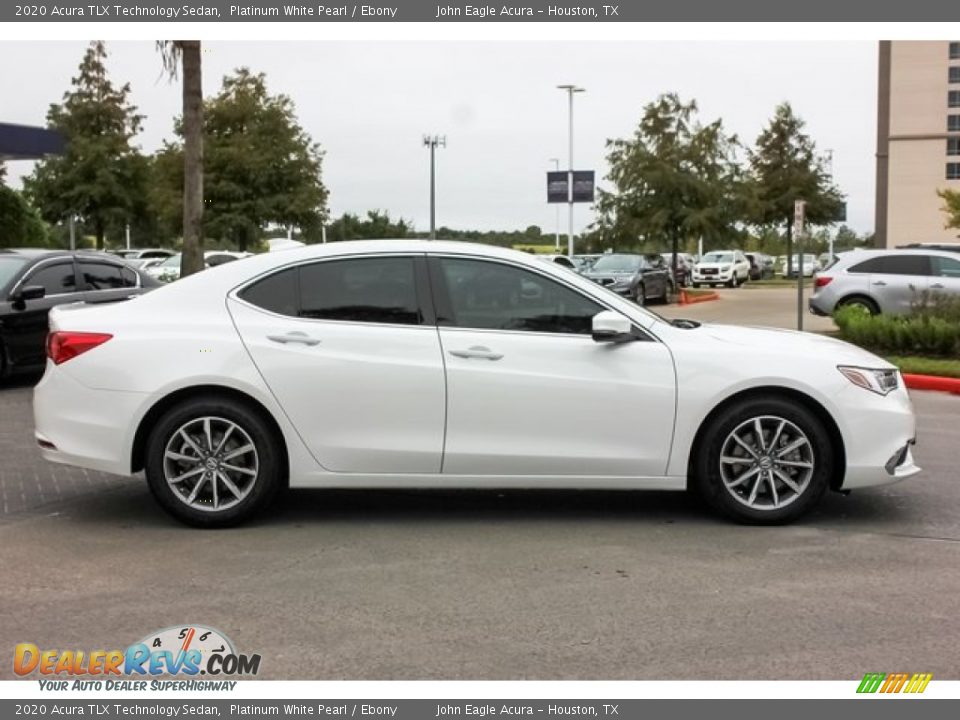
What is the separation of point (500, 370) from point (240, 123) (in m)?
36.3

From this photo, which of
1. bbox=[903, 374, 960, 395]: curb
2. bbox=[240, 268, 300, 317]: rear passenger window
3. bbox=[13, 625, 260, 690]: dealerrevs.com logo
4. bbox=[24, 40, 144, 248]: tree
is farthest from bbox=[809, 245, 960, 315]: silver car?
bbox=[24, 40, 144, 248]: tree

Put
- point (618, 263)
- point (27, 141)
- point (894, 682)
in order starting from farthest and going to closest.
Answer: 1. point (618, 263)
2. point (27, 141)
3. point (894, 682)

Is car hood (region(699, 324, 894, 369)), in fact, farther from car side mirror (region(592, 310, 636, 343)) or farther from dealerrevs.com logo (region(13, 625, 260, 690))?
dealerrevs.com logo (region(13, 625, 260, 690))

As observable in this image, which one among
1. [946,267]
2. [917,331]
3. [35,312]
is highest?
[946,267]

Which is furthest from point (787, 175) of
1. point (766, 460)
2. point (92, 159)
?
point (766, 460)

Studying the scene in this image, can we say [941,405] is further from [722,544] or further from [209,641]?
[209,641]

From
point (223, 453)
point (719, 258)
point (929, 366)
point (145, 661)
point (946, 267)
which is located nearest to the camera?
point (145, 661)

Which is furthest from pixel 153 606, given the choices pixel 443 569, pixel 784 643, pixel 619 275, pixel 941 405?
pixel 619 275

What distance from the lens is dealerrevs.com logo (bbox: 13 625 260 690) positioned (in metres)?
4.07

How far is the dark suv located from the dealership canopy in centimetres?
1678

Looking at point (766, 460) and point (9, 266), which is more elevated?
point (9, 266)

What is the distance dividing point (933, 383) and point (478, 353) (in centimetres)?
879

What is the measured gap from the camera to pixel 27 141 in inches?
1134

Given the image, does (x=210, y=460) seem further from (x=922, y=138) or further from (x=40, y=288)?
(x=922, y=138)
